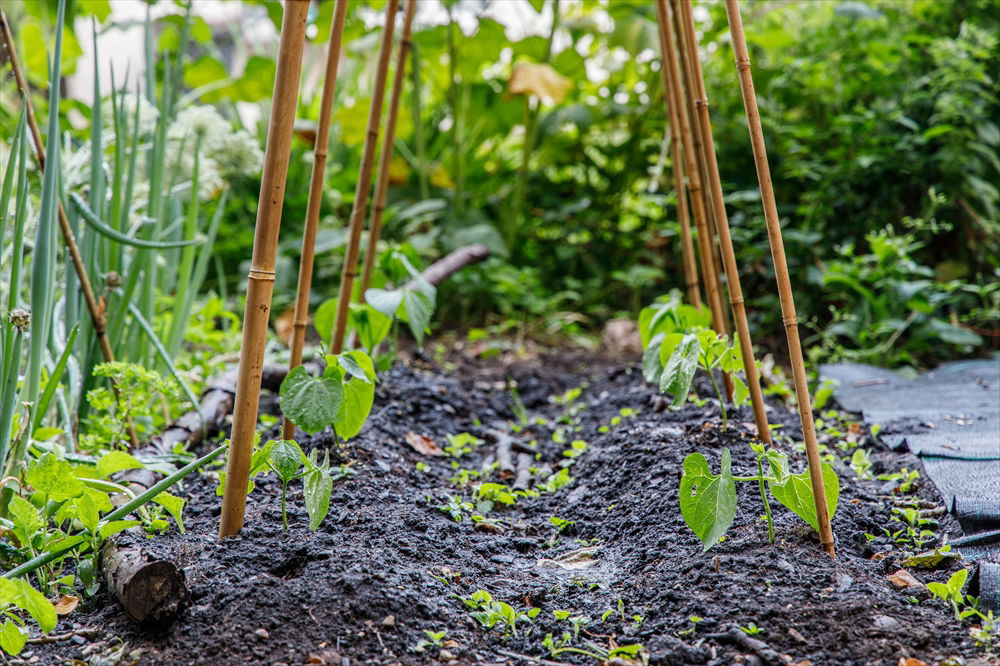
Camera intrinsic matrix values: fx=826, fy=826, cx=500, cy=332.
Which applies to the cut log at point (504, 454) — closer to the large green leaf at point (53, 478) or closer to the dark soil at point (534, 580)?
the dark soil at point (534, 580)

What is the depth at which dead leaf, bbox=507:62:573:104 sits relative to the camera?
3396 millimetres

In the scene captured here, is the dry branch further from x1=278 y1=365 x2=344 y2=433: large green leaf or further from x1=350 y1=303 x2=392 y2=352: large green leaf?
x1=278 y1=365 x2=344 y2=433: large green leaf

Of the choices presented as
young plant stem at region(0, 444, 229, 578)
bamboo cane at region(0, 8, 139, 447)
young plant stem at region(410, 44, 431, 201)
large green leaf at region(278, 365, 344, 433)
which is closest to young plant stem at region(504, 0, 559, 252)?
young plant stem at region(410, 44, 431, 201)

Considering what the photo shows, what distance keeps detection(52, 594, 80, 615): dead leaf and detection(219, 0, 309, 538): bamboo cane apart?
0.25 metres

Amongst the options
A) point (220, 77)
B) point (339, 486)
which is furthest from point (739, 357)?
point (220, 77)

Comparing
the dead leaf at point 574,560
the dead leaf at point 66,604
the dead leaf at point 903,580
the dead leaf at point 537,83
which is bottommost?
the dead leaf at point 66,604

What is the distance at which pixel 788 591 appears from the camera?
1.18 m

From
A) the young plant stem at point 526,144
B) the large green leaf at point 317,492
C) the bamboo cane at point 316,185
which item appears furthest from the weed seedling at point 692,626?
the young plant stem at point 526,144

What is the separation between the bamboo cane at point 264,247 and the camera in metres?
1.10

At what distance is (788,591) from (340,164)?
11.0 feet

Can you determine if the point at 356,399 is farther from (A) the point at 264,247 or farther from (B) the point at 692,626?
(B) the point at 692,626

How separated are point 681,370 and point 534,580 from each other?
18.2 inches

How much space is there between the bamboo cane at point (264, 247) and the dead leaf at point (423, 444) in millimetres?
753

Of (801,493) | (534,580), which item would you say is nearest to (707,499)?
(801,493)
